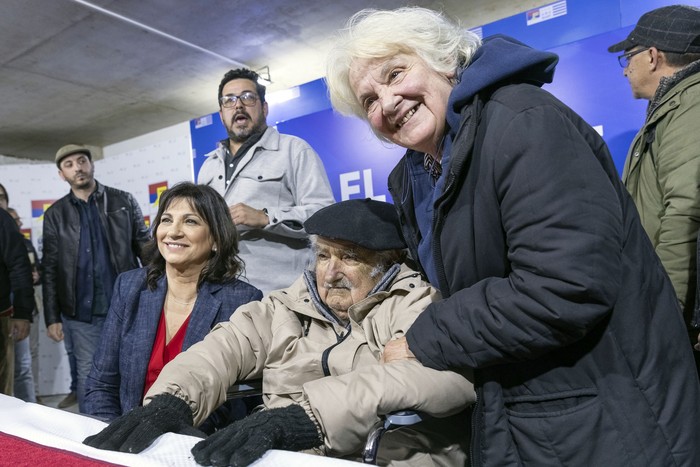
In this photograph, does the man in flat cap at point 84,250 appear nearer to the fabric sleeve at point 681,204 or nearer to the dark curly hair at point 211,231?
the dark curly hair at point 211,231

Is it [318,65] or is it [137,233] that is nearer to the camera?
[137,233]

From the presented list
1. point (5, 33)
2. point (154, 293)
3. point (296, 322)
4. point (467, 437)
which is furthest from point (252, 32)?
point (467, 437)

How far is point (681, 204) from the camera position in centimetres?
183

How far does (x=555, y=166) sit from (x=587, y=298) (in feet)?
0.79

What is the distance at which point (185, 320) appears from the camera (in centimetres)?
223

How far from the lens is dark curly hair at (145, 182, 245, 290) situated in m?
2.34

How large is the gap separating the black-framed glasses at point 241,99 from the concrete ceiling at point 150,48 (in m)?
2.38

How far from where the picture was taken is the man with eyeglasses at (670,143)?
72.2 inches

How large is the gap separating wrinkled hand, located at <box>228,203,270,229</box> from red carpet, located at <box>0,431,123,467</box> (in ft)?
5.06

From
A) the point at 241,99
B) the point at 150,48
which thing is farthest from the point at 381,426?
the point at 150,48

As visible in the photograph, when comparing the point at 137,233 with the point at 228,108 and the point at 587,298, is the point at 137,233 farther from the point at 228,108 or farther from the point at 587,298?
the point at 587,298

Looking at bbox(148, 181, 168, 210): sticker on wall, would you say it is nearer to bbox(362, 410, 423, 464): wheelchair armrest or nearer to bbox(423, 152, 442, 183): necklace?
bbox(423, 152, 442, 183): necklace

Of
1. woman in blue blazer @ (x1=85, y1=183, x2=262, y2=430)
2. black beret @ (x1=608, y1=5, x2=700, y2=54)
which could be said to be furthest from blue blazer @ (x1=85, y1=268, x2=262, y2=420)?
black beret @ (x1=608, y1=5, x2=700, y2=54)

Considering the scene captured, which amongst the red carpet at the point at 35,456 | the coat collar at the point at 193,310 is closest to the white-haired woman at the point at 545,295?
the red carpet at the point at 35,456
